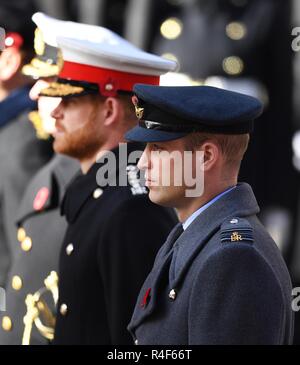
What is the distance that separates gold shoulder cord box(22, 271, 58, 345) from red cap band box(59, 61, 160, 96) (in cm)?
67

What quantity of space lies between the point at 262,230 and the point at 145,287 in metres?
0.37

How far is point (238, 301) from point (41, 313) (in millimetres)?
1408

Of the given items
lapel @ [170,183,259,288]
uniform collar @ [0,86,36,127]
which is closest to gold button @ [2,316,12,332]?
uniform collar @ [0,86,36,127]

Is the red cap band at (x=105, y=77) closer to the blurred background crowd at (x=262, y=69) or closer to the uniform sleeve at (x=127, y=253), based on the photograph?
the uniform sleeve at (x=127, y=253)

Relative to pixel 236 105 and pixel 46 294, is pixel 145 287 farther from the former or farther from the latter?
pixel 46 294

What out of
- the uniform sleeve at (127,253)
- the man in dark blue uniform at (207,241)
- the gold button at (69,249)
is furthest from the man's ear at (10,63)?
the man in dark blue uniform at (207,241)

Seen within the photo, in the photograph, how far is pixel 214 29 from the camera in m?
5.97

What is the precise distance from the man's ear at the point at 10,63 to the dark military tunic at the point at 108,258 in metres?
1.38

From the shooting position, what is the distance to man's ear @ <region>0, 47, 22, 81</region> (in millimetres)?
4946

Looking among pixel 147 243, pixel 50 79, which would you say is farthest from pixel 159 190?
pixel 50 79

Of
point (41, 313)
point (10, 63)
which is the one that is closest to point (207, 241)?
point (41, 313)

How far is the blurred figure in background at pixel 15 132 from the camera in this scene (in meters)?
4.79

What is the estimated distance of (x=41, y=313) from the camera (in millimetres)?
3969

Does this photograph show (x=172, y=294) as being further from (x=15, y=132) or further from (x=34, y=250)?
(x=15, y=132)
